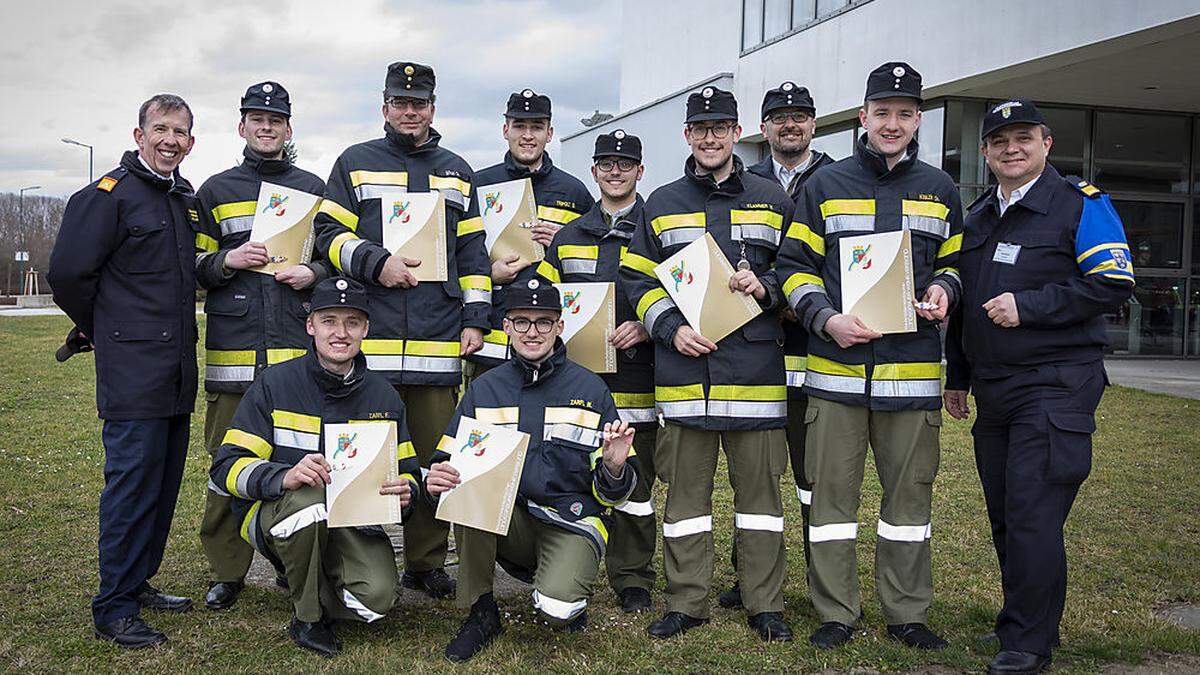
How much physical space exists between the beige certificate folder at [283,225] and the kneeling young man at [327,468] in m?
0.63

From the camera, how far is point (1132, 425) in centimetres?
1167

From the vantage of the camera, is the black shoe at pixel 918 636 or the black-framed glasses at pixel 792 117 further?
the black-framed glasses at pixel 792 117

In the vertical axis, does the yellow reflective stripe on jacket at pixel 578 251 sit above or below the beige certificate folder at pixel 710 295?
above

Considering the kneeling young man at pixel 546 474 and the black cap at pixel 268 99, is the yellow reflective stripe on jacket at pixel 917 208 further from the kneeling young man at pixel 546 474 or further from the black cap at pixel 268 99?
the black cap at pixel 268 99

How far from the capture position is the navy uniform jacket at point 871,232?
4.65 m

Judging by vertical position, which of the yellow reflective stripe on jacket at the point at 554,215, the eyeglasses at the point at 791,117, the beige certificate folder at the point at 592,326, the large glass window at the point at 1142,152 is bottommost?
the beige certificate folder at the point at 592,326

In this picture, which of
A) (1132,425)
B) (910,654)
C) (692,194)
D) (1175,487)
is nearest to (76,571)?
(692,194)

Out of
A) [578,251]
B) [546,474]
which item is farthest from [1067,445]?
[578,251]

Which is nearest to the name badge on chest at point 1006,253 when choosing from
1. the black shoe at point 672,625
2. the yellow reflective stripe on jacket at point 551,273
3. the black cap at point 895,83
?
the black cap at point 895,83

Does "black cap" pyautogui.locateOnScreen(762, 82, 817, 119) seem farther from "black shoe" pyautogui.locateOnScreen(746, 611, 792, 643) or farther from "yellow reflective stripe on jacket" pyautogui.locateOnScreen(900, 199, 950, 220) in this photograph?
"black shoe" pyautogui.locateOnScreen(746, 611, 792, 643)

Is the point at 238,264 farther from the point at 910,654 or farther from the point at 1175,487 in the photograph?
the point at 1175,487

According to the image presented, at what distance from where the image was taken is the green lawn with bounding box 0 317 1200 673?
14.7 feet

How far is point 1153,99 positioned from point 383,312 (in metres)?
16.7

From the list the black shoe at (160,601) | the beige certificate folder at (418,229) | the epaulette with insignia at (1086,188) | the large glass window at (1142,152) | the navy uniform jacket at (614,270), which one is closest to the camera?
the epaulette with insignia at (1086,188)
